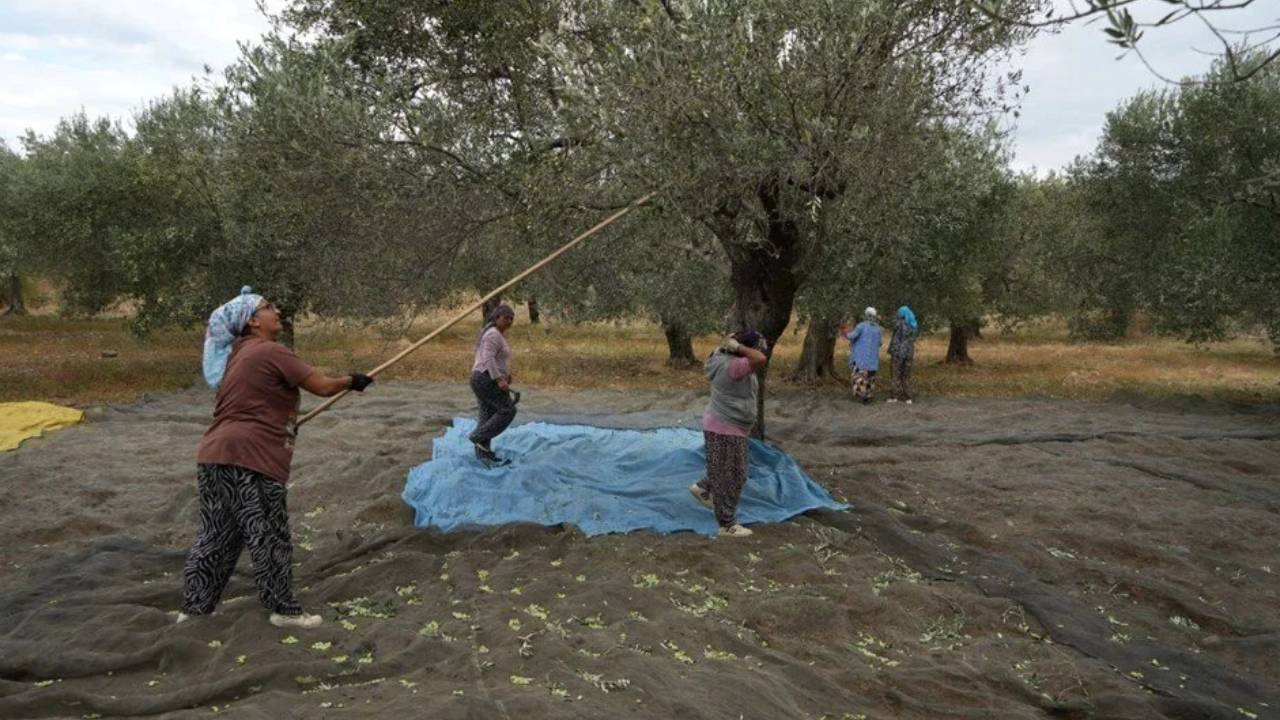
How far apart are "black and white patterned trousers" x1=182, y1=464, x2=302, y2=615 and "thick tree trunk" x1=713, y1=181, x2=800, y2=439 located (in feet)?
16.8

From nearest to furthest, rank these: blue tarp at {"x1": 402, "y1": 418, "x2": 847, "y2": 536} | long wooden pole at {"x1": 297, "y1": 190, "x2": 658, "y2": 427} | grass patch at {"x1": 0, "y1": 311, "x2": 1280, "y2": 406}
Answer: long wooden pole at {"x1": 297, "y1": 190, "x2": 658, "y2": 427} → blue tarp at {"x1": 402, "y1": 418, "x2": 847, "y2": 536} → grass patch at {"x1": 0, "y1": 311, "x2": 1280, "y2": 406}

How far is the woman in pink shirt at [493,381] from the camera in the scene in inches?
376

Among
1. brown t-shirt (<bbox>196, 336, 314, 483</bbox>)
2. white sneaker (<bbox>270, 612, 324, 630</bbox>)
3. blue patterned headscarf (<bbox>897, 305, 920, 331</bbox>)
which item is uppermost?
blue patterned headscarf (<bbox>897, 305, 920, 331</bbox>)

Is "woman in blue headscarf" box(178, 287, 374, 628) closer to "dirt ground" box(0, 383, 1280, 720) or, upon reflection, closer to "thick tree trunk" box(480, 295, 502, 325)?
"dirt ground" box(0, 383, 1280, 720)

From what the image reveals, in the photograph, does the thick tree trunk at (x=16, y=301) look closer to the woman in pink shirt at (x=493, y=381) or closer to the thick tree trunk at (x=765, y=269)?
the woman in pink shirt at (x=493, y=381)

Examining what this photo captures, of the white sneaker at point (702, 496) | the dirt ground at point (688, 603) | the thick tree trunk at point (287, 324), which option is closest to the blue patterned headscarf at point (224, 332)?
the dirt ground at point (688, 603)

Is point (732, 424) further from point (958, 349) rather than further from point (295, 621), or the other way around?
point (958, 349)

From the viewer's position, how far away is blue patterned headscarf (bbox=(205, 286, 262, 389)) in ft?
18.5

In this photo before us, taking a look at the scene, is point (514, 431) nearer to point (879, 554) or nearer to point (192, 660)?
point (879, 554)

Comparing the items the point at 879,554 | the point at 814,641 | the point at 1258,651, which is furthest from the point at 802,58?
the point at 1258,651

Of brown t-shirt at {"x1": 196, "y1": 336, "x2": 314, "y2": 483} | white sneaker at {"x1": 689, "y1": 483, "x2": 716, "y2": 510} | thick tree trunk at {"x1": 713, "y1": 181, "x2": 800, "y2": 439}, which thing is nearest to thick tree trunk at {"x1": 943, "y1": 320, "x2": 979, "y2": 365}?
thick tree trunk at {"x1": 713, "y1": 181, "x2": 800, "y2": 439}

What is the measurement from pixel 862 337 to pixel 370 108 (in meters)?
11.3

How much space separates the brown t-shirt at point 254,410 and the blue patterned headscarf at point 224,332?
0.68ft

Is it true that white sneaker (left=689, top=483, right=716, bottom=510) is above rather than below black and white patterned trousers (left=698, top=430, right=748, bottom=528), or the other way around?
below
